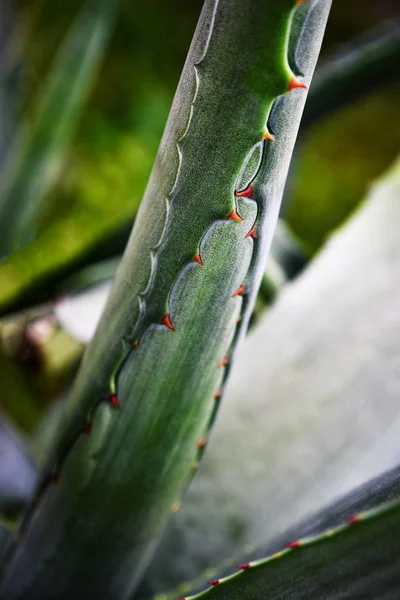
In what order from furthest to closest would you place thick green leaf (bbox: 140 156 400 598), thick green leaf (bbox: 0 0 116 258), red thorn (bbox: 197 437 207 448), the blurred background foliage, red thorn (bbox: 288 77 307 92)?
the blurred background foliage → thick green leaf (bbox: 0 0 116 258) → thick green leaf (bbox: 140 156 400 598) → red thorn (bbox: 197 437 207 448) → red thorn (bbox: 288 77 307 92)

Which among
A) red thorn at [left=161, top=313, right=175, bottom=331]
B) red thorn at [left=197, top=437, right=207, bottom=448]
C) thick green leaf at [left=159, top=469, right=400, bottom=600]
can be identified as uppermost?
red thorn at [left=161, top=313, right=175, bottom=331]

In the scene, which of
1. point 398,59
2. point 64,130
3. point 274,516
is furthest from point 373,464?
point 64,130

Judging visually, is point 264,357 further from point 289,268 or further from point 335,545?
point 335,545

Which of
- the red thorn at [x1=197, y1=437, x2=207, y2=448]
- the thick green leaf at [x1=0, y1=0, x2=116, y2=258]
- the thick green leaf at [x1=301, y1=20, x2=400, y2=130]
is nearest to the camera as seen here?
the red thorn at [x1=197, y1=437, x2=207, y2=448]

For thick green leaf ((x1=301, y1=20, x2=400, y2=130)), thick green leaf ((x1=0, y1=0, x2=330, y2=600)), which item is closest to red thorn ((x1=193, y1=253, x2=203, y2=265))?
thick green leaf ((x1=0, y1=0, x2=330, y2=600))

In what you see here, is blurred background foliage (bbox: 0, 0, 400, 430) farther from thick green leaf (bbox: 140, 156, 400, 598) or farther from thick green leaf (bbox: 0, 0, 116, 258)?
thick green leaf (bbox: 140, 156, 400, 598)

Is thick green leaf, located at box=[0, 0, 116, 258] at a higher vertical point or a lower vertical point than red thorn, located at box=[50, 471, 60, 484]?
higher

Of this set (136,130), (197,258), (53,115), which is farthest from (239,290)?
(136,130)
